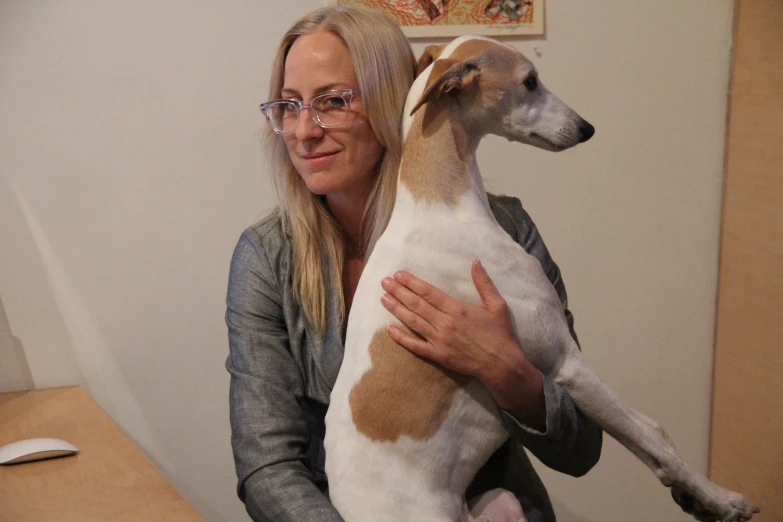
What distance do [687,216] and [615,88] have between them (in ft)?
1.47

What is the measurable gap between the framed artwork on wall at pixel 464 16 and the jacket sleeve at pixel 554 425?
2.64 ft

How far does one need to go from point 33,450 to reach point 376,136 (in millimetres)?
942

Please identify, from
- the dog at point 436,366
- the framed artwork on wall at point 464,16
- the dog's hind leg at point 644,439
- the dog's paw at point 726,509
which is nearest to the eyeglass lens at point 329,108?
the dog at point 436,366

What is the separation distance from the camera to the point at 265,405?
4.14 feet

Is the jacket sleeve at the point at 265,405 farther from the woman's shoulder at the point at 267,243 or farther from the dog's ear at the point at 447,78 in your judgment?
the dog's ear at the point at 447,78

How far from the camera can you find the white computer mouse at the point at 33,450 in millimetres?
1521

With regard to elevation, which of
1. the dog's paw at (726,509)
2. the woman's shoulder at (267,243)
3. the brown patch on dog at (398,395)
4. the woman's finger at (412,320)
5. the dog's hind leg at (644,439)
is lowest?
the dog's paw at (726,509)

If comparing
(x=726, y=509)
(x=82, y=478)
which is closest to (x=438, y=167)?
(x=726, y=509)

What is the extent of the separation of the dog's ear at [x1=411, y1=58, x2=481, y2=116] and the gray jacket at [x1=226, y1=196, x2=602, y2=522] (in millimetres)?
331

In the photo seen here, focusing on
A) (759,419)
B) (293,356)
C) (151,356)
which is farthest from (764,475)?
(151,356)

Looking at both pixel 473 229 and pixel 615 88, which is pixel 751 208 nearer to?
pixel 615 88

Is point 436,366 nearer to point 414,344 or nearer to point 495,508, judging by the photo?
point 414,344

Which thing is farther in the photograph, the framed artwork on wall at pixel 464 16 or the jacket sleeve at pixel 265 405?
the framed artwork on wall at pixel 464 16

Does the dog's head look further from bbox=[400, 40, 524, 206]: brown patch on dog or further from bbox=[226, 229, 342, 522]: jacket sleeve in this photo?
bbox=[226, 229, 342, 522]: jacket sleeve
